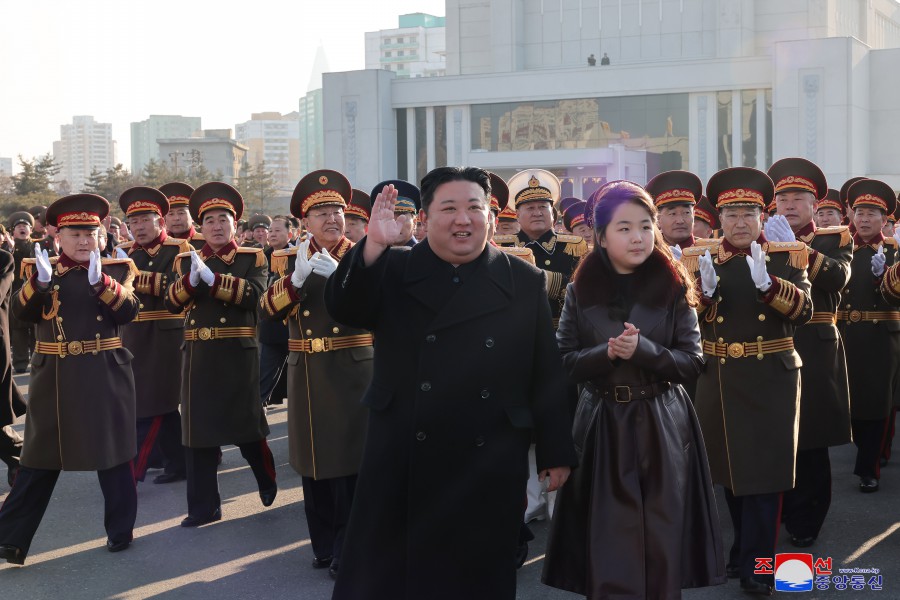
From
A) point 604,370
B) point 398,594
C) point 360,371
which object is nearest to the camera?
point 398,594

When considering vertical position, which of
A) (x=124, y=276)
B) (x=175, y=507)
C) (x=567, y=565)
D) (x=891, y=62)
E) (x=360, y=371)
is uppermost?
(x=891, y=62)

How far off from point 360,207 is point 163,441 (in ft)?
8.31

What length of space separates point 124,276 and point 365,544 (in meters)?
3.68

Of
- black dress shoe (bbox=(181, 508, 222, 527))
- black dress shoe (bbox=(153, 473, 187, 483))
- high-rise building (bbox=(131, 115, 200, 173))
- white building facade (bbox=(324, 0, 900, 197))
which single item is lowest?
black dress shoe (bbox=(153, 473, 187, 483))

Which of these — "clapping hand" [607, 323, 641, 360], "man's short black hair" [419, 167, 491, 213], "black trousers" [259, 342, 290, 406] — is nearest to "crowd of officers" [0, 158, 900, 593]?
"clapping hand" [607, 323, 641, 360]

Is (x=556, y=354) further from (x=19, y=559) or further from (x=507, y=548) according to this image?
(x=19, y=559)

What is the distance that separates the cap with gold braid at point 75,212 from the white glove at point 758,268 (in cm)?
381

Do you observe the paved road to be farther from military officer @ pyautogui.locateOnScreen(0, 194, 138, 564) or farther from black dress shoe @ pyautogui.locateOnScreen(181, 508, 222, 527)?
military officer @ pyautogui.locateOnScreen(0, 194, 138, 564)

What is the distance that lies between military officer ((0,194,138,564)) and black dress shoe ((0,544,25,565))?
0.64ft

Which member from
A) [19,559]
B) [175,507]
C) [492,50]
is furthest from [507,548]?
[492,50]

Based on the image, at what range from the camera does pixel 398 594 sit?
3.96 meters

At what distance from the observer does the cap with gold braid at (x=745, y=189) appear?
19.0 feet

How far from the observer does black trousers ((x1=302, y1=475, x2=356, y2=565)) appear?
621cm

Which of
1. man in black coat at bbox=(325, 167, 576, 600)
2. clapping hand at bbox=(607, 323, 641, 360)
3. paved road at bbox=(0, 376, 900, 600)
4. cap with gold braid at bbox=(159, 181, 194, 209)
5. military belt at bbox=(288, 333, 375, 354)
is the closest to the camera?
man in black coat at bbox=(325, 167, 576, 600)
